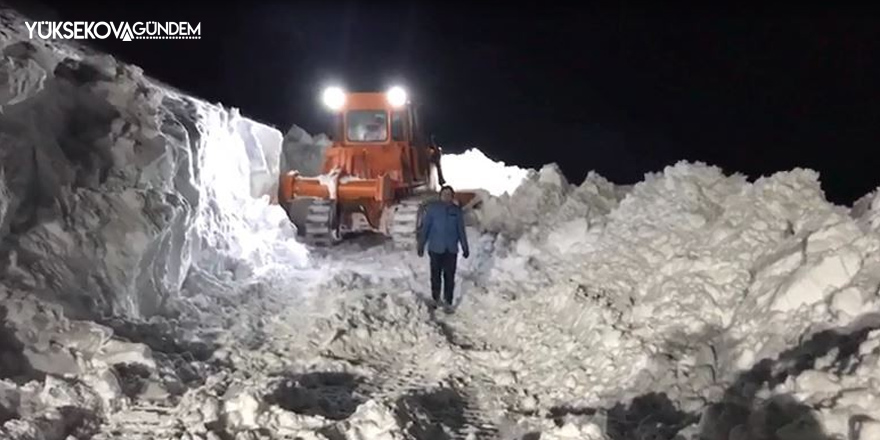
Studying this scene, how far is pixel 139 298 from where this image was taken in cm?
837

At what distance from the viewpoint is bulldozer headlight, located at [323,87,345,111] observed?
14.7 meters

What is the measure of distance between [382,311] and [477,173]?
13423mm

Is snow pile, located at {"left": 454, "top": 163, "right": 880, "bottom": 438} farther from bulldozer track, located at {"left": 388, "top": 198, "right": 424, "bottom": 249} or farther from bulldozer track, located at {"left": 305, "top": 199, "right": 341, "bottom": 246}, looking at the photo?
bulldozer track, located at {"left": 305, "top": 199, "right": 341, "bottom": 246}

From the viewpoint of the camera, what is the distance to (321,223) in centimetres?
1330

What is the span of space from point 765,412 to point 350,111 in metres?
10.9

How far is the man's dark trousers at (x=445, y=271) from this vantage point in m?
10.1

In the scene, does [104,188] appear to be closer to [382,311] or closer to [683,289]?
[382,311]

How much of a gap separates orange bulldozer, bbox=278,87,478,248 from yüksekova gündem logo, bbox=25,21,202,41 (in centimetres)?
426

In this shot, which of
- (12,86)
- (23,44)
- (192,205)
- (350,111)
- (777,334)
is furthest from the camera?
(350,111)

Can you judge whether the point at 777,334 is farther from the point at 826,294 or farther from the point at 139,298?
the point at 139,298

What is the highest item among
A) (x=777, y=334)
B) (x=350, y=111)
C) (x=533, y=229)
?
(x=350, y=111)

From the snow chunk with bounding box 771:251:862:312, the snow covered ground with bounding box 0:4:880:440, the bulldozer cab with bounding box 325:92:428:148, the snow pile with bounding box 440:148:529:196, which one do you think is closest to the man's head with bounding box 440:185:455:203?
the snow covered ground with bounding box 0:4:880:440

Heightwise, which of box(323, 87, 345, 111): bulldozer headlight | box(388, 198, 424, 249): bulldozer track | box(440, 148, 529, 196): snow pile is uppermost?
box(440, 148, 529, 196): snow pile

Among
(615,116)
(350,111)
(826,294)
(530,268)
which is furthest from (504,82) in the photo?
(826,294)
